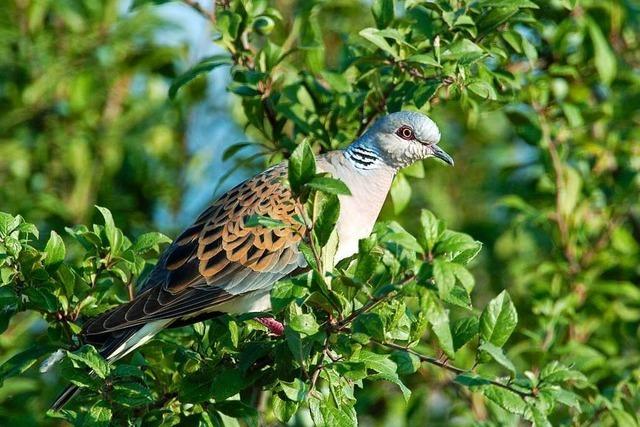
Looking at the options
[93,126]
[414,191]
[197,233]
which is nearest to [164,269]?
[197,233]

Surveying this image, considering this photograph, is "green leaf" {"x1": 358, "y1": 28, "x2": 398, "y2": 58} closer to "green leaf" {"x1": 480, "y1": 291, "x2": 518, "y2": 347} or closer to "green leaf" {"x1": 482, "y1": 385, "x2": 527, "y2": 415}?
"green leaf" {"x1": 480, "y1": 291, "x2": 518, "y2": 347}

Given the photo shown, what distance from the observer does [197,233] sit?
4168 millimetres

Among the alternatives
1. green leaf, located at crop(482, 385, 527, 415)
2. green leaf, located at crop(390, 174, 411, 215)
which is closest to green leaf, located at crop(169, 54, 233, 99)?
green leaf, located at crop(390, 174, 411, 215)

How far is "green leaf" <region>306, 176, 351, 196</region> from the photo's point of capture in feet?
8.81

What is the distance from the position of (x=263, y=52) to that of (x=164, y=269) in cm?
93

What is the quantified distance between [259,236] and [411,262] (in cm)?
157

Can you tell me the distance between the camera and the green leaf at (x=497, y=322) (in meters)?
3.03

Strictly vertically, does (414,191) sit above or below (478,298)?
above

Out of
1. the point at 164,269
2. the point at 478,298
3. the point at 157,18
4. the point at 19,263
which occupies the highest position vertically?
the point at 157,18

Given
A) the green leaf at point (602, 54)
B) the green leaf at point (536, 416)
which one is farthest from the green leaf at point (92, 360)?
the green leaf at point (602, 54)

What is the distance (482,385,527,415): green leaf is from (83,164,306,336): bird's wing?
121 centimetres

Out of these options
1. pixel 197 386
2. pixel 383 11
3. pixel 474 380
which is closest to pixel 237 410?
pixel 197 386

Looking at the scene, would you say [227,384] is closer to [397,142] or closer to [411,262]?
[411,262]

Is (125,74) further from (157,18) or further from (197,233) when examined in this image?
(197,233)
